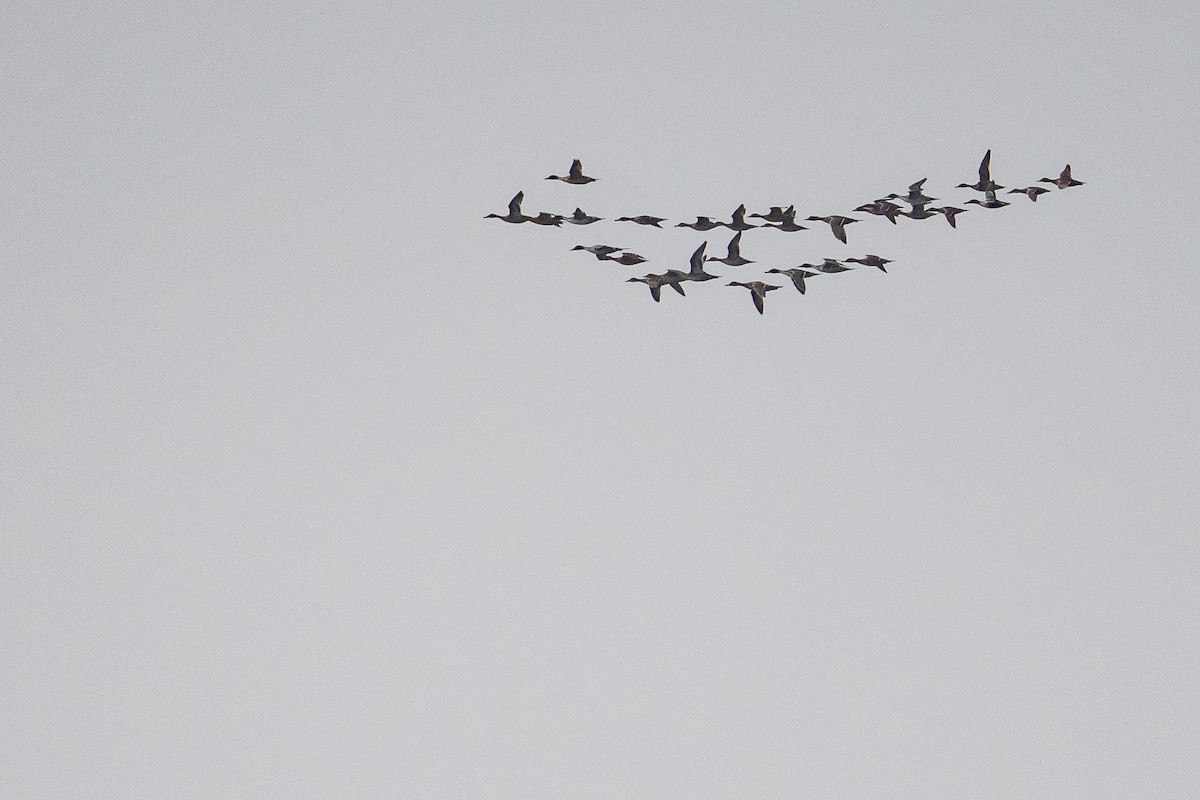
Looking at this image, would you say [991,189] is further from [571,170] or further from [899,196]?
[571,170]

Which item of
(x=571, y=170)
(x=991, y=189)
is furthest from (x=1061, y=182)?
(x=571, y=170)

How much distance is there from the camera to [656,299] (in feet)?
438

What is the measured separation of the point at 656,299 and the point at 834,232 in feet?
25.8

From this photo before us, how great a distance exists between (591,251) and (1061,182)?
64.4 feet

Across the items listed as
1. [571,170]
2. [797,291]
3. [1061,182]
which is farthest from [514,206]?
[1061,182]

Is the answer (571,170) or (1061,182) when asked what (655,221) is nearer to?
(571,170)

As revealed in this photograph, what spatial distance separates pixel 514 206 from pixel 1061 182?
890 inches

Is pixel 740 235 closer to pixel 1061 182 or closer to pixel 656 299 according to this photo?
pixel 656 299

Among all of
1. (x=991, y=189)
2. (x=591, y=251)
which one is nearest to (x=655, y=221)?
(x=591, y=251)

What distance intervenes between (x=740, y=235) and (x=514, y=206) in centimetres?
933

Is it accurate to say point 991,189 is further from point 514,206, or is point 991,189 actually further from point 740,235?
point 514,206

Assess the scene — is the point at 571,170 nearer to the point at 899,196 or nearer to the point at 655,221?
the point at 655,221

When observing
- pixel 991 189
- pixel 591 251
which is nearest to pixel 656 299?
pixel 591 251

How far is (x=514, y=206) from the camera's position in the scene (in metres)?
132
